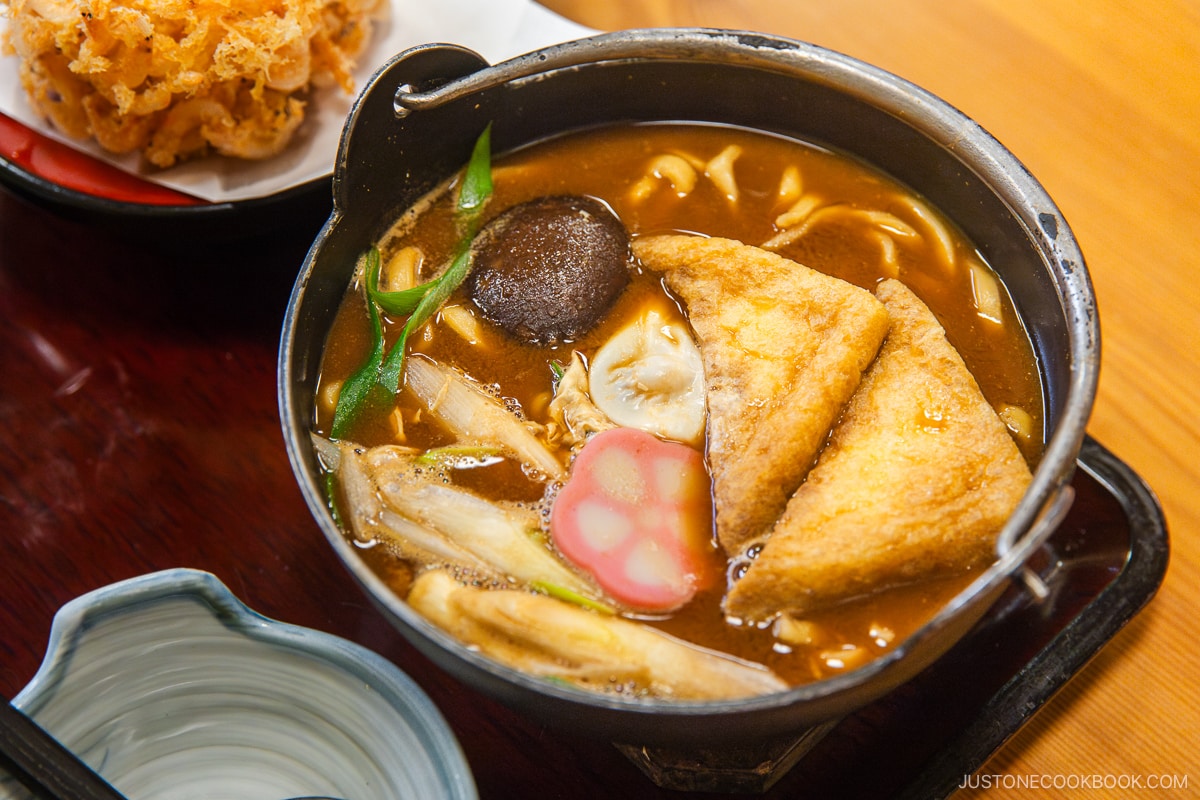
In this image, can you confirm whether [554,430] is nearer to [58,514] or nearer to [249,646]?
[249,646]

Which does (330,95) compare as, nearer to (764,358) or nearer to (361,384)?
(361,384)

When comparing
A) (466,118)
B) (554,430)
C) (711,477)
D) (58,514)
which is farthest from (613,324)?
(58,514)

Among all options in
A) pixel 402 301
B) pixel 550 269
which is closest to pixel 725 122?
pixel 550 269

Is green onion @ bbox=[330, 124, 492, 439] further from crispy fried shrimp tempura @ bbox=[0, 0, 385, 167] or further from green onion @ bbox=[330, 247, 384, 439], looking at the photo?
crispy fried shrimp tempura @ bbox=[0, 0, 385, 167]

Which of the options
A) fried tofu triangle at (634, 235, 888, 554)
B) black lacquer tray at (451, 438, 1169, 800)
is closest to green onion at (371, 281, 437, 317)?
fried tofu triangle at (634, 235, 888, 554)

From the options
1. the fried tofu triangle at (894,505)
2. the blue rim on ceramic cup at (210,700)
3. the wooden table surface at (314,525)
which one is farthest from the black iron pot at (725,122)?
the wooden table surface at (314,525)

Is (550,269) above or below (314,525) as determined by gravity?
above
